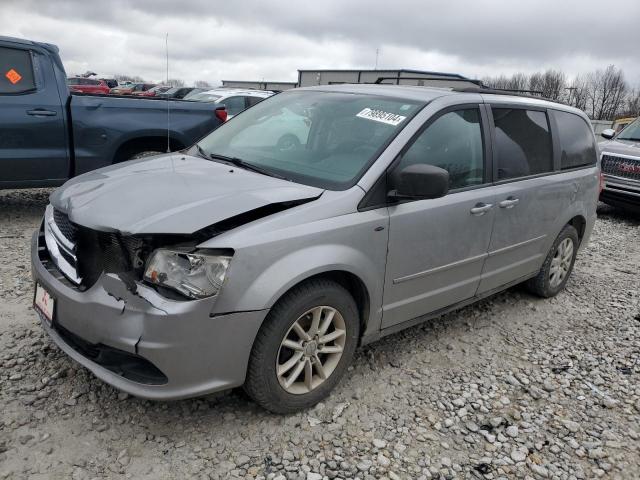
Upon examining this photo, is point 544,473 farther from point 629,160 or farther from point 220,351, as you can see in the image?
point 629,160

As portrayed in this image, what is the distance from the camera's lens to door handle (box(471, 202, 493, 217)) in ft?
11.1

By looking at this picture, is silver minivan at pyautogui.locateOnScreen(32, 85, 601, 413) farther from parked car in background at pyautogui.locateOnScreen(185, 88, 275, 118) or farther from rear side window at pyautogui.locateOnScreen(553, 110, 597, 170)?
parked car in background at pyautogui.locateOnScreen(185, 88, 275, 118)

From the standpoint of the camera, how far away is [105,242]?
2424 millimetres

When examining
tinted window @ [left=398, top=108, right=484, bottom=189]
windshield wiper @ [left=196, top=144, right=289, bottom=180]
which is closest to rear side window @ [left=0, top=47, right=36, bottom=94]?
windshield wiper @ [left=196, top=144, right=289, bottom=180]

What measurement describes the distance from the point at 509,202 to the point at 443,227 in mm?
772

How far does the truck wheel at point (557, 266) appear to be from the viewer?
453cm

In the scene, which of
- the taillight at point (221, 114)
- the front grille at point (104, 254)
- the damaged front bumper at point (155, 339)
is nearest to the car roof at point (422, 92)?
the damaged front bumper at point (155, 339)

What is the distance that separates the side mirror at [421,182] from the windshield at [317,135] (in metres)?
0.23

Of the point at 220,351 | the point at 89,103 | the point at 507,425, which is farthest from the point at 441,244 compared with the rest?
the point at 89,103

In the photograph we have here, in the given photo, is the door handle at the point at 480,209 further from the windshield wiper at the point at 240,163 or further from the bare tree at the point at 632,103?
the bare tree at the point at 632,103

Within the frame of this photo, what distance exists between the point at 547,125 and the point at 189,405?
3443mm

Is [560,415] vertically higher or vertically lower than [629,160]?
lower

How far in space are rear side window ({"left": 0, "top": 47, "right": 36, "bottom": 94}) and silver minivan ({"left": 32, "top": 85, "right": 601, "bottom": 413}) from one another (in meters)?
2.93

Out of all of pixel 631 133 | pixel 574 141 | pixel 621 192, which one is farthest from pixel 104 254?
pixel 631 133
